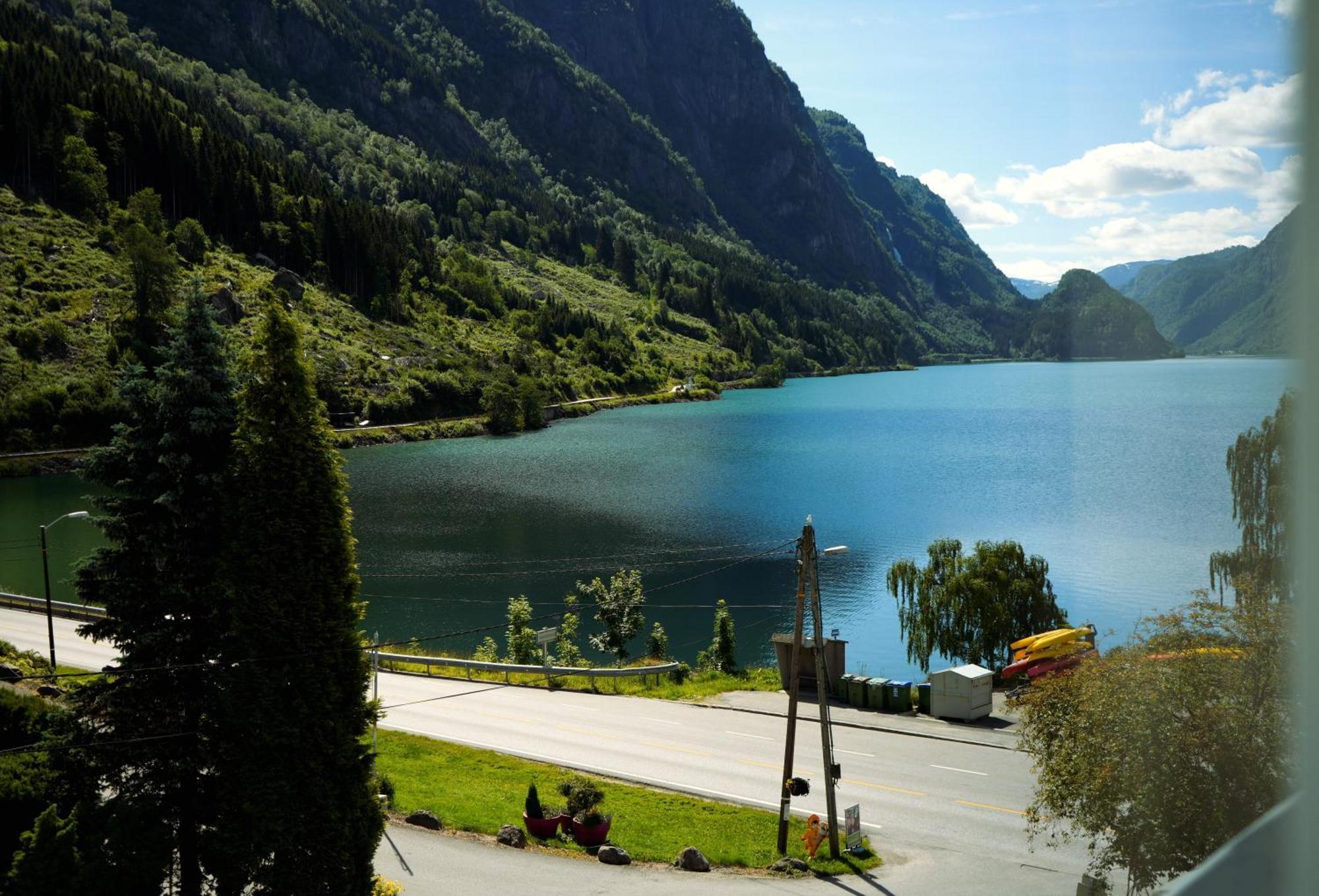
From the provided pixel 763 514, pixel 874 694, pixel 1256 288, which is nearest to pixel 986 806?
pixel 874 694

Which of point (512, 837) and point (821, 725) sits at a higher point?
point (821, 725)

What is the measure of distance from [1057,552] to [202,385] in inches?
1725

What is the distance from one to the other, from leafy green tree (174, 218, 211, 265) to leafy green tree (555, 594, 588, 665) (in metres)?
79.2

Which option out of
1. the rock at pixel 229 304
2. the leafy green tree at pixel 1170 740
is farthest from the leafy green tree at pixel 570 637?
the rock at pixel 229 304

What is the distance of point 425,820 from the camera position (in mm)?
18938

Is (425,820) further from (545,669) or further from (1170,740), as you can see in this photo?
(1170,740)

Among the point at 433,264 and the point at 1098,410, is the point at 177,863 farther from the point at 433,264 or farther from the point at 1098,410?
the point at 433,264

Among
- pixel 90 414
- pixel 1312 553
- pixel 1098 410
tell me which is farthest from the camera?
pixel 1098 410

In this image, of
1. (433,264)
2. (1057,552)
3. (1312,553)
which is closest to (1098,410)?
(1057,552)

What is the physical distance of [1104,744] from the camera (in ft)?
40.5

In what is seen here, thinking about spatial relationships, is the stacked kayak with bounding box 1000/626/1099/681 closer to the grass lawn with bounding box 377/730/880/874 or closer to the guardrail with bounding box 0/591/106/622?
the grass lawn with bounding box 377/730/880/874

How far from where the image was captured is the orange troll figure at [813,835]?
1812cm

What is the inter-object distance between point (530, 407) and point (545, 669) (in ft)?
264

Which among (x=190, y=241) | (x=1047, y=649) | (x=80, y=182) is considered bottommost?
(x=1047, y=649)
